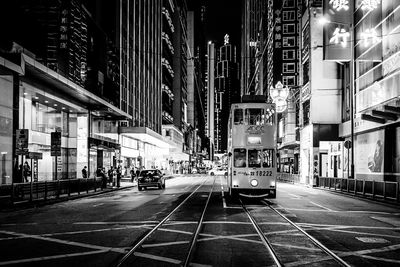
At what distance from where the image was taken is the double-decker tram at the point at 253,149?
80.1ft

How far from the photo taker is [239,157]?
24734 millimetres

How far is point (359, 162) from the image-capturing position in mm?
40719

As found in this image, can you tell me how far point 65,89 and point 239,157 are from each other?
52.9 feet

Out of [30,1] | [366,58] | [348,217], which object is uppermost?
[30,1]

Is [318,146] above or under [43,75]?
under

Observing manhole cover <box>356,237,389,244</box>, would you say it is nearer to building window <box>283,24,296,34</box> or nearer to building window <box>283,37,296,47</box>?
building window <box>283,24,296,34</box>

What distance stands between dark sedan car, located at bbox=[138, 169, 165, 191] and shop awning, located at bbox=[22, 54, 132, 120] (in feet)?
23.8

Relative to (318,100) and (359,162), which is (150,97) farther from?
(359,162)

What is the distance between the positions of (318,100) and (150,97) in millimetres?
38382

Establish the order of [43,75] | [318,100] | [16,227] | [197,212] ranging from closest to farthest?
[16,227]
[197,212]
[43,75]
[318,100]

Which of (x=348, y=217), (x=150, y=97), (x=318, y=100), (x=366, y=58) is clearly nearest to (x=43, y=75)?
(x=348, y=217)

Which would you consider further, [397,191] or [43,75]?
[43,75]

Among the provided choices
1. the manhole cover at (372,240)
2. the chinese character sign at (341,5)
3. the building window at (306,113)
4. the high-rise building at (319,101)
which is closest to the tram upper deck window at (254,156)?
the manhole cover at (372,240)

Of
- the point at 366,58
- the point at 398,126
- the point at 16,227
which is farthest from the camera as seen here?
the point at 366,58
